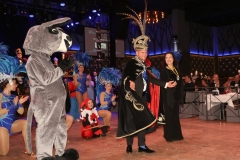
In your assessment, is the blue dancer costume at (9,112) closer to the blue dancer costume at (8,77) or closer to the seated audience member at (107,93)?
the blue dancer costume at (8,77)

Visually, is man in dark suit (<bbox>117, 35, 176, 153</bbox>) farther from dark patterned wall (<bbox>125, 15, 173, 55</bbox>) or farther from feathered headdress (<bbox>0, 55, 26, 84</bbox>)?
dark patterned wall (<bbox>125, 15, 173, 55</bbox>)

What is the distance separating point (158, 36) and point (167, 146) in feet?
46.0

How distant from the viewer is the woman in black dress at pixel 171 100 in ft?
15.7

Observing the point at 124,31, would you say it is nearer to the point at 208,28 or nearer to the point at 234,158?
the point at 208,28

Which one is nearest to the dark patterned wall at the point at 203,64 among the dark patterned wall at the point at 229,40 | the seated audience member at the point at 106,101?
the dark patterned wall at the point at 229,40

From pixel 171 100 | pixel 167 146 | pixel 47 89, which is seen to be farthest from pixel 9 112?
pixel 171 100

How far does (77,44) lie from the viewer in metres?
15.0

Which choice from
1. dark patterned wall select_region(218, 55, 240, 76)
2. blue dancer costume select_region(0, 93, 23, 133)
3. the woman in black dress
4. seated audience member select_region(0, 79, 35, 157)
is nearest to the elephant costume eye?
seated audience member select_region(0, 79, 35, 157)

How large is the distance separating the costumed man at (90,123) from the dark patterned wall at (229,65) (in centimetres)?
1438

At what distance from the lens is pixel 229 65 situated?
722 inches

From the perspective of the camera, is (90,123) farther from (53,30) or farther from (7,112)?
(53,30)

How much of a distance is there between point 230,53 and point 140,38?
1565cm

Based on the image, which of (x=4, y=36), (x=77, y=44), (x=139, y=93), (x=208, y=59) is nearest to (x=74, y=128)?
(x=139, y=93)

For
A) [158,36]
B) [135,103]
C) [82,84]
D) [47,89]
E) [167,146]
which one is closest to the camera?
[47,89]
